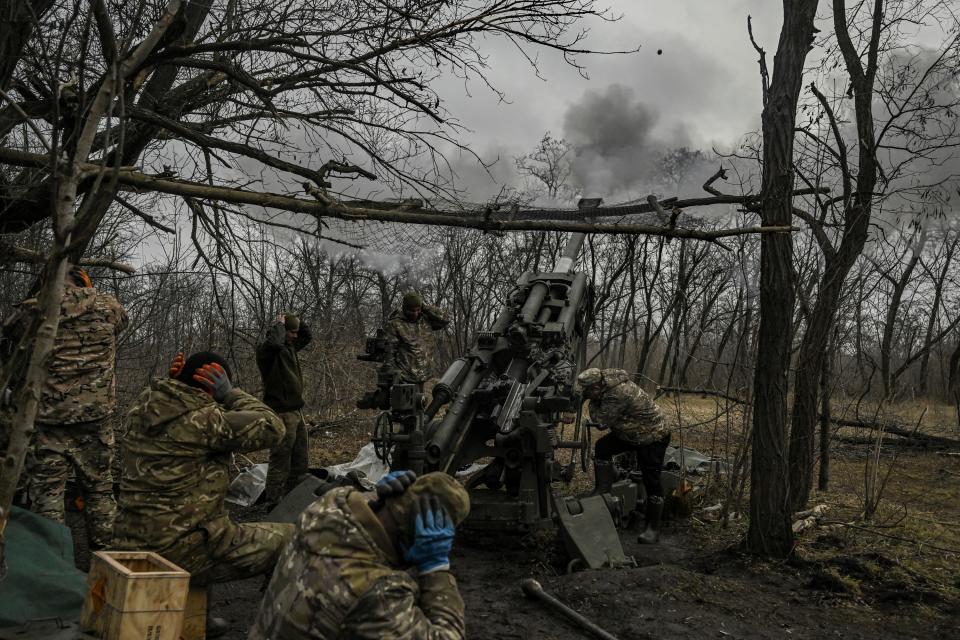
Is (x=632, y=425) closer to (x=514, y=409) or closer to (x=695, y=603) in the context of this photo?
(x=514, y=409)

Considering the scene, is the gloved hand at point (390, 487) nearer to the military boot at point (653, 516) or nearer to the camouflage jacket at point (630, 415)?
the camouflage jacket at point (630, 415)

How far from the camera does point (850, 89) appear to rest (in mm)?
A: 8773

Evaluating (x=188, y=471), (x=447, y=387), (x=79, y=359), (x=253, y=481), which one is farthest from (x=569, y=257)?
(x=188, y=471)

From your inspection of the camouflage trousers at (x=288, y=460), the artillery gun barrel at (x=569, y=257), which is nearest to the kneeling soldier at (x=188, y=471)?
the camouflage trousers at (x=288, y=460)

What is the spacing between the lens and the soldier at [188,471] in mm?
3752

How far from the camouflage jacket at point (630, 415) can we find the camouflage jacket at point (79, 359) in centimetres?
460

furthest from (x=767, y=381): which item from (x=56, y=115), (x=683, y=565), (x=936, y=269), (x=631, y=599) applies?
(x=936, y=269)

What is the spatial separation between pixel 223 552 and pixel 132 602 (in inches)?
32.5

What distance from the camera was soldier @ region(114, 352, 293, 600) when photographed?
3752mm

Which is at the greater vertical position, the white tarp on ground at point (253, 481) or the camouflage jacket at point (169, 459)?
the camouflage jacket at point (169, 459)

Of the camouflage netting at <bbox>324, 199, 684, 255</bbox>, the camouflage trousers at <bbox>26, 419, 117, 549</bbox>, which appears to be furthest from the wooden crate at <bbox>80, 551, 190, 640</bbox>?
the camouflage netting at <bbox>324, 199, 684, 255</bbox>

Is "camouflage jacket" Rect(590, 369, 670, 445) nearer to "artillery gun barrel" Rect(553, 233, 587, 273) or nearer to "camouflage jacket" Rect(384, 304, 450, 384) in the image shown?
"artillery gun barrel" Rect(553, 233, 587, 273)

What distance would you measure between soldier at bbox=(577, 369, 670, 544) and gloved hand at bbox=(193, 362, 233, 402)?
4.40 metres

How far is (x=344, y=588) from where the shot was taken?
239cm
